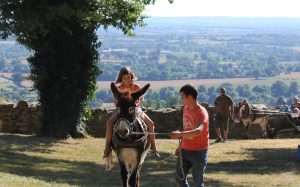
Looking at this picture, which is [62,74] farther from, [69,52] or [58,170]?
[58,170]

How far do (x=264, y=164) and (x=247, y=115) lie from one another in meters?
7.66

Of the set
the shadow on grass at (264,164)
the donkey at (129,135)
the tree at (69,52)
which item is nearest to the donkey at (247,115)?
the shadow on grass at (264,164)

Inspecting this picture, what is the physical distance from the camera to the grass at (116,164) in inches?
587

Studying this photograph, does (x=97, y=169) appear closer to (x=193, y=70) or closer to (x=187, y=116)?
(x=187, y=116)

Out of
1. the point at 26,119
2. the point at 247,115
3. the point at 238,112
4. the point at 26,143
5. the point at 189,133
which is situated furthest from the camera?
the point at 26,119

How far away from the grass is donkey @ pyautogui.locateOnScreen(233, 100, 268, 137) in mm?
1736

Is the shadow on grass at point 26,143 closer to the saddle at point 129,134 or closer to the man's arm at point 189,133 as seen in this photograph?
the saddle at point 129,134

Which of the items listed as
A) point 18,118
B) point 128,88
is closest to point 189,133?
point 128,88

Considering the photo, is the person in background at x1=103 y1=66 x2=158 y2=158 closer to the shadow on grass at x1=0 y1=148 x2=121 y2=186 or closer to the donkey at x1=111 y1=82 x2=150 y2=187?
the donkey at x1=111 y1=82 x2=150 y2=187

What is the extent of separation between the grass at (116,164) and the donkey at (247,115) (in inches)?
68.4

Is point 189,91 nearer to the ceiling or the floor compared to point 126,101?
nearer to the ceiling

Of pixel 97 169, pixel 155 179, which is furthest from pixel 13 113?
pixel 155 179

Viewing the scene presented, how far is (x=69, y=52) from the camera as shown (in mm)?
A: 23125

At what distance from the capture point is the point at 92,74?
24.1 meters
